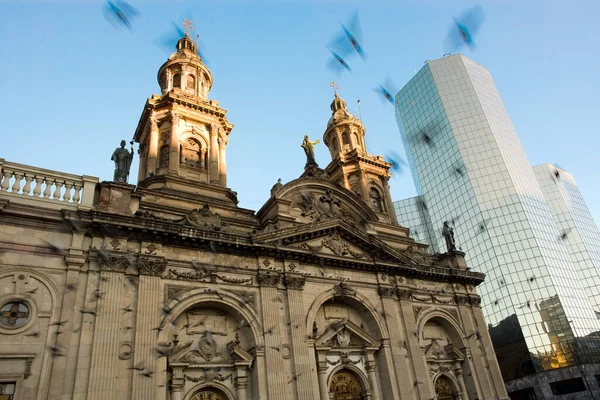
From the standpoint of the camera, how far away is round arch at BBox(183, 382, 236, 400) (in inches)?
661

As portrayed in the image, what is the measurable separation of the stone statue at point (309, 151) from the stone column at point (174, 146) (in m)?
8.13

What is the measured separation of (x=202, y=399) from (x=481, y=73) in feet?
205

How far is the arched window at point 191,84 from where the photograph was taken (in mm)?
30359

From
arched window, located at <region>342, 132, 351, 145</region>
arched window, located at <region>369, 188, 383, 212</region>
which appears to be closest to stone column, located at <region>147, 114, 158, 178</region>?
arched window, located at <region>342, 132, 351, 145</region>

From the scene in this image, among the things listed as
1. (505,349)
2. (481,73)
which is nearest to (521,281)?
(505,349)

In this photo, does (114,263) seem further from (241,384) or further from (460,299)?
(460,299)

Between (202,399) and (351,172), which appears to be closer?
(202,399)

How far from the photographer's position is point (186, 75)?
101 feet

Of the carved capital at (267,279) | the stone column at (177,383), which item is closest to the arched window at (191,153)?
the carved capital at (267,279)

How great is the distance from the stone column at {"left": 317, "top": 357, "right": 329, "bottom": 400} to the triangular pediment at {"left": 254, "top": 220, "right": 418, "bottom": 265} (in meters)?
5.14

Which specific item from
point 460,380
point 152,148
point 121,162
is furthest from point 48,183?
point 460,380

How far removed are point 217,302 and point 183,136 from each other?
12.8 metres

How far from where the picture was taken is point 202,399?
56.0 ft

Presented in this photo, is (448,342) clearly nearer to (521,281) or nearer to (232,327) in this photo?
(232,327)
